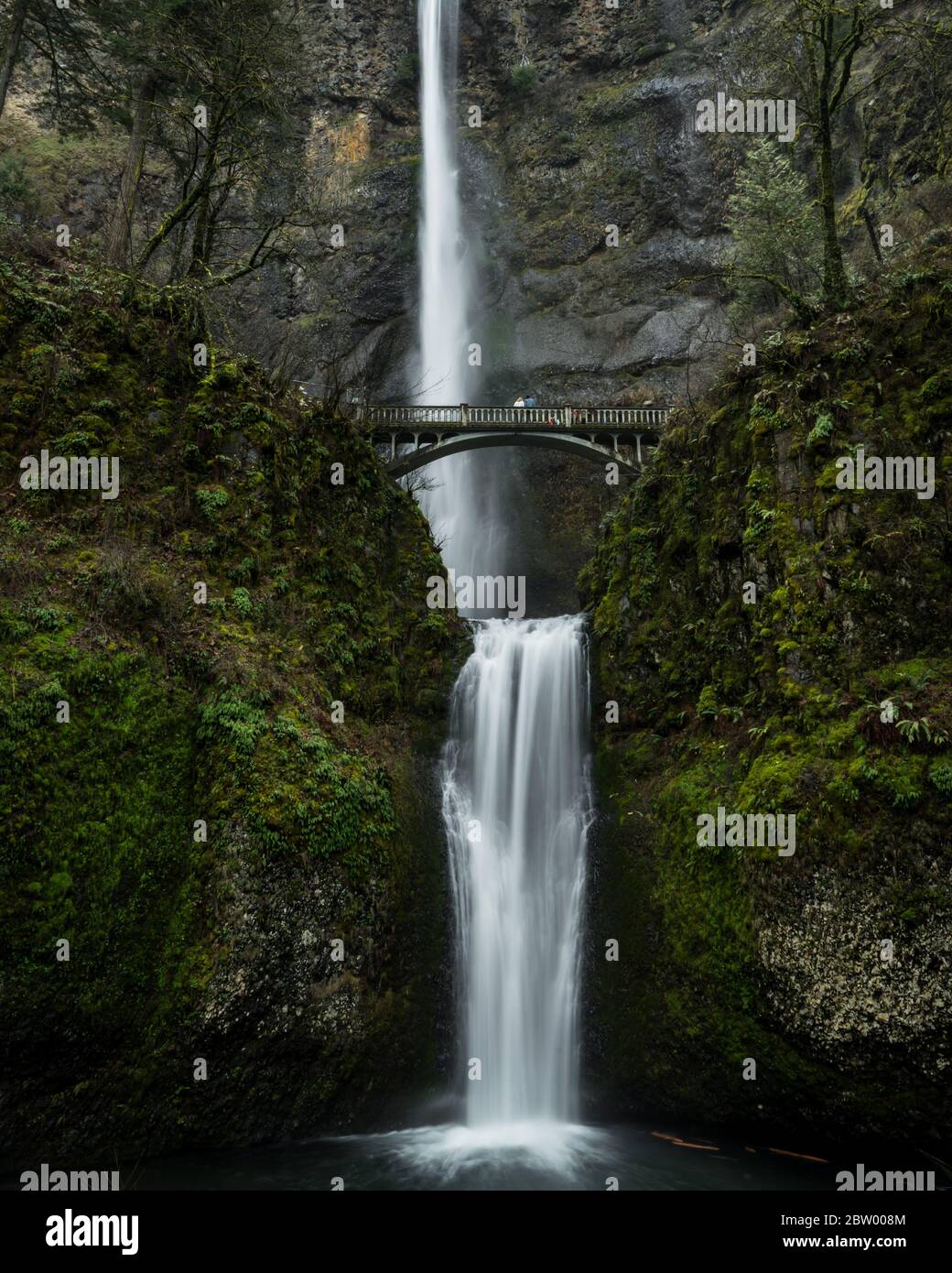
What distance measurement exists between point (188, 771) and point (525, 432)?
2344cm

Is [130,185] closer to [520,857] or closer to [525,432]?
[520,857]

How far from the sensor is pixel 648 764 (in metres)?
13.3

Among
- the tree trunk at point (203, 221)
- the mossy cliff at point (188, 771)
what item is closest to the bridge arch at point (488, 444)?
the tree trunk at point (203, 221)

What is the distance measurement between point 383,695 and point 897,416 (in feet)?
32.2

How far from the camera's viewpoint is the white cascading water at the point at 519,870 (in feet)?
37.3

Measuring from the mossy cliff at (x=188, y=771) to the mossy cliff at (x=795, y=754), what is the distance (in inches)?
138

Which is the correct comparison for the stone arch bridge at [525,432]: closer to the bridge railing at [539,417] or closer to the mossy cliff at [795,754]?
the bridge railing at [539,417]

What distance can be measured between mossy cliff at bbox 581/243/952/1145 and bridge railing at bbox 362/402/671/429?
1547 cm

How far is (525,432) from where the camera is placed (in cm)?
3045

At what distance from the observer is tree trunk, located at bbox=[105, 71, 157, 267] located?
16062 millimetres

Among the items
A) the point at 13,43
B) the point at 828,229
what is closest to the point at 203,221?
the point at 13,43

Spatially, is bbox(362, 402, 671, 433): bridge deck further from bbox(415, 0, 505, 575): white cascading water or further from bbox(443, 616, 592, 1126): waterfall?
bbox(443, 616, 592, 1126): waterfall

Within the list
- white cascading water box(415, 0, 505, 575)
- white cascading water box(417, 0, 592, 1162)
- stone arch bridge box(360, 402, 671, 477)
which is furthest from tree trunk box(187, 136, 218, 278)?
white cascading water box(415, 0, 505, 575)

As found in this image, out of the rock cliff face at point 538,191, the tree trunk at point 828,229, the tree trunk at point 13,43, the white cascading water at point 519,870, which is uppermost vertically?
the rock cliff face at point 538,191
